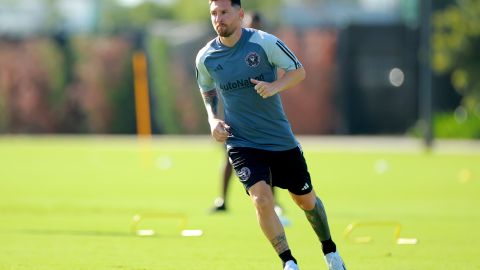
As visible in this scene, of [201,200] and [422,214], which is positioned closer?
[422,214]

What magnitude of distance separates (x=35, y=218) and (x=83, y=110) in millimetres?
34611

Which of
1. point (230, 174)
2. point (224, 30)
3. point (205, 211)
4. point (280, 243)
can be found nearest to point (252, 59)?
point (224, 30)

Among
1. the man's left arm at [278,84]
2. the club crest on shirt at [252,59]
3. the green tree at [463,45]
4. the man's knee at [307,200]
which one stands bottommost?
the man's knee at [307,200]

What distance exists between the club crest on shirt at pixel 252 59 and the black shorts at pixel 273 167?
0.66 meters

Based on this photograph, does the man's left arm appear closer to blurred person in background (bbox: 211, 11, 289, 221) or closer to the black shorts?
the black shorts

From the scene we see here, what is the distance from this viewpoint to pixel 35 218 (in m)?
15.3

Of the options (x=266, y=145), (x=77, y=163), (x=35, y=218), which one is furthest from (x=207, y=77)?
(x=77, y=163)

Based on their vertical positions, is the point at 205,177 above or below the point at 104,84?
below

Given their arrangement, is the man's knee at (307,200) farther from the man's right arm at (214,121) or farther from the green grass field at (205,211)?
the green grass field at (205,211)

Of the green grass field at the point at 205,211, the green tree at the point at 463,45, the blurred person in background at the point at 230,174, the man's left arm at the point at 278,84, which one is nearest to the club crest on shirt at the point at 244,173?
the man's left arm at the point at 278,84

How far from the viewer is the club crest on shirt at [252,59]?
9.05 metres

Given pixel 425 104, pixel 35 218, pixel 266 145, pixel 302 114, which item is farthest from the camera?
pixel 302 114

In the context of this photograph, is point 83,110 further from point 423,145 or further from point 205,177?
point 205,177

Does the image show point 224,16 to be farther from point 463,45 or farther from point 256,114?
point 463,45
